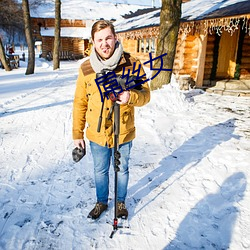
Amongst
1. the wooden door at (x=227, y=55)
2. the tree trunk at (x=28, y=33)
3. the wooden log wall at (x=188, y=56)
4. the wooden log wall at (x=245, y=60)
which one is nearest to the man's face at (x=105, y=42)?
the wooden log wall at (x=188, y=56)

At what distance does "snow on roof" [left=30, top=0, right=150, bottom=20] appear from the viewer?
109 feet

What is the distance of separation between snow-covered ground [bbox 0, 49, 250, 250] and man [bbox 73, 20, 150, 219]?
1.18ft

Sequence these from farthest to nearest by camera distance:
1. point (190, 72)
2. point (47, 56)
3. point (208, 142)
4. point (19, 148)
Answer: point (47, 56), point (190, 72), point (208, 142), point (19, 148)

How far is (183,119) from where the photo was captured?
6.01 metres

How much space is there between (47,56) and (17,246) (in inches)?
1229

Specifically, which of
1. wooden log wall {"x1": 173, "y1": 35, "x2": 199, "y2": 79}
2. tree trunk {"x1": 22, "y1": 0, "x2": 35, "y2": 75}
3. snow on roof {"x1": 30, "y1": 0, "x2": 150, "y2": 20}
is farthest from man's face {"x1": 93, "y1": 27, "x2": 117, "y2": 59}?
snow on roof {"x1": 30, "y1": 0, "x2": 150, "y2": 20}

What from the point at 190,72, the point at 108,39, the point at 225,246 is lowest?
the point at 225,246

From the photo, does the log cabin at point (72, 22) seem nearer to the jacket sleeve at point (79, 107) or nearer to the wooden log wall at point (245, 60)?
the wooden log wall at point (245, 60)

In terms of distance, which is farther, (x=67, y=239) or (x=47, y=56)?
(x=47, y=56)

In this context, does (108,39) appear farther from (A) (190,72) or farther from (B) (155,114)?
(A) (190,72)

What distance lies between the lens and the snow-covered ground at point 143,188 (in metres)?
2.31

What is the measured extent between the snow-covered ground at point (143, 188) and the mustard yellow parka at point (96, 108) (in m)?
1.00

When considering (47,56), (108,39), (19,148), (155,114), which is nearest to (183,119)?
(155,114)

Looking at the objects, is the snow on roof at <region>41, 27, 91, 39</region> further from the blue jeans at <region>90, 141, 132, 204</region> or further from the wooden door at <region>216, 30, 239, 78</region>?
the blue jeans at <region>90, 141, 132, 204</region>
